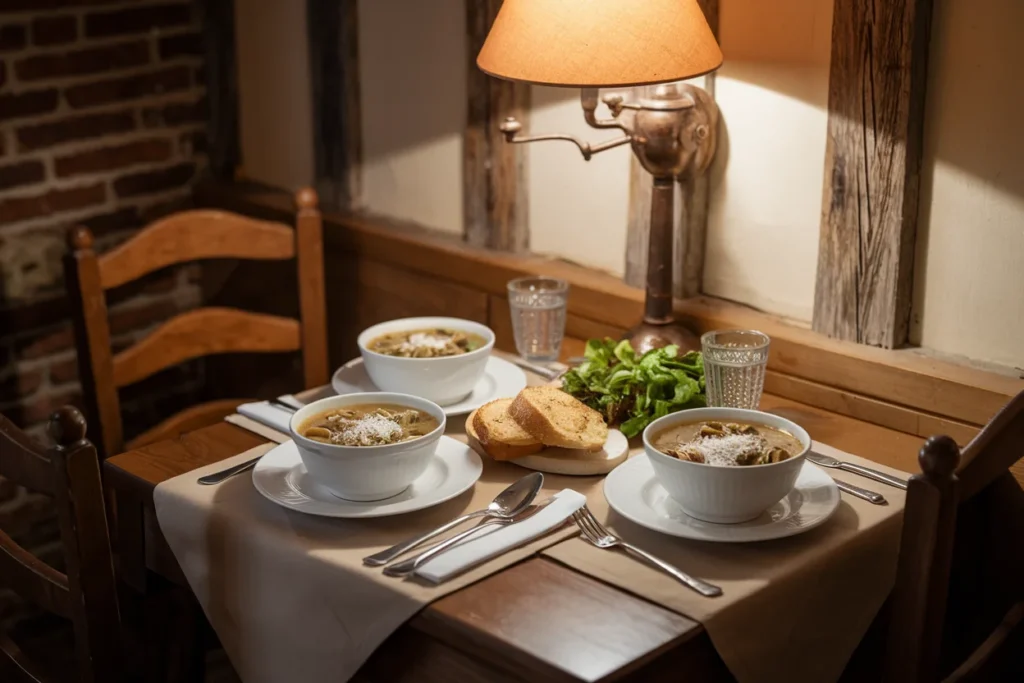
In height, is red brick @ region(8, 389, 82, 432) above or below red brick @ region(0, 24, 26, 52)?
below

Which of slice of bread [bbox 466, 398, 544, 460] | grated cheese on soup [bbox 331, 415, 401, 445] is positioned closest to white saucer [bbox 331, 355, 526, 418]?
slice of bread [bbox 466, 398, 544, 460]

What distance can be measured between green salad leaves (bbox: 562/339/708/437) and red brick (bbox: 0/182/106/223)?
1208 mm

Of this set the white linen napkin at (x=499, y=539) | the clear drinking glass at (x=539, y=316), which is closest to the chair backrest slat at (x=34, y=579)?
the white linen napkin at (x=499, y=539)

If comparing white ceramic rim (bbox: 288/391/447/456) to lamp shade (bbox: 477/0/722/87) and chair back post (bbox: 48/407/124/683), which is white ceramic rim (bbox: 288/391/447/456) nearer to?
chair back post (bbox: 48/407/124/683)

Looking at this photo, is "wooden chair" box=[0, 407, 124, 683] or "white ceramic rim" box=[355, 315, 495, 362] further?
"white ceramic rim" box=[355, 315, 495, 362]

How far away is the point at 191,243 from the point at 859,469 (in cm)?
118

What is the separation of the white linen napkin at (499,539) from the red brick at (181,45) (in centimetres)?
152

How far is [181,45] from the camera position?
2.53 metres

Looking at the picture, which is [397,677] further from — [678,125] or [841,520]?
[678,125]

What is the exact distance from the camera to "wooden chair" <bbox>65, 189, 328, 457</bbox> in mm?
1979

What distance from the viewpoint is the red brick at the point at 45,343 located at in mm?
2385

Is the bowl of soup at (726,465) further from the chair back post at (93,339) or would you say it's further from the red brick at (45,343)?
the red brick at (45,343)

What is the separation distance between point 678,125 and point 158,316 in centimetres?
136

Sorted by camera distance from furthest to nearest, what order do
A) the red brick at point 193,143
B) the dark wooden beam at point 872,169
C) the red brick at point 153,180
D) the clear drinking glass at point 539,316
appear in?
1. the red brick at point 193,143
2. the red brick at point 153,180
3. the clear drinking glass at point 539,316
4. the dark wooden beam at point 872,169
